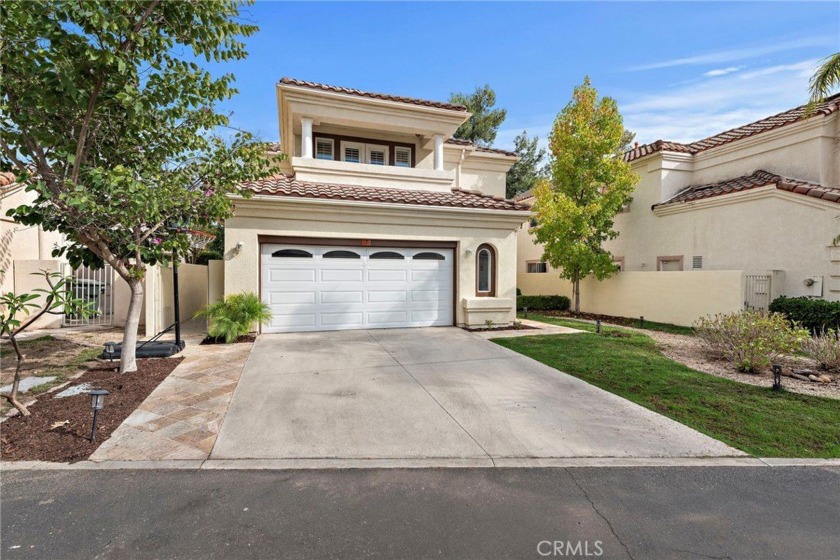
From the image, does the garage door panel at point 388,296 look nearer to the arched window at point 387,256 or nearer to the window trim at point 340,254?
the arched window at point 387,256

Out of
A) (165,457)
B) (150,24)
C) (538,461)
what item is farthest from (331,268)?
(538,461)

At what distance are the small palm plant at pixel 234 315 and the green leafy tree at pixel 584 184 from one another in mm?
10431

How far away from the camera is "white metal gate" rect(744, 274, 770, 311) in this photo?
40.4ft

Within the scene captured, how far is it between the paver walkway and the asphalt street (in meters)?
0.42

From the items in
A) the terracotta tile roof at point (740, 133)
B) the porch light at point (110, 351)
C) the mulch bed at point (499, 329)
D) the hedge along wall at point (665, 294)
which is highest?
the terracotta tile roof at point (740, 133)

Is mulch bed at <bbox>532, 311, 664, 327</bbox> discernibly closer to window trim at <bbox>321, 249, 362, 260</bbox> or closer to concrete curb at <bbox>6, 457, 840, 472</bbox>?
window trim at <bbox>321, 249, 362, 260</bbox>

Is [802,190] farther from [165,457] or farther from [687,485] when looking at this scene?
[165,457]

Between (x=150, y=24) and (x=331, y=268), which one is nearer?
(x=150, y=24)

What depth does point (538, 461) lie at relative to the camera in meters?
4.23

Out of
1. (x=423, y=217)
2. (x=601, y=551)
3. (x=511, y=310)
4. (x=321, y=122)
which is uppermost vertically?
(x=321, y=122)

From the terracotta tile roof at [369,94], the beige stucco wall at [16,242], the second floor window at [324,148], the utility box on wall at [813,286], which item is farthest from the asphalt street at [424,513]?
the second floor window at [324,148]

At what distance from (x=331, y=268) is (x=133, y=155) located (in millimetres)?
5533

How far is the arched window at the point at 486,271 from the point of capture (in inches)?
500

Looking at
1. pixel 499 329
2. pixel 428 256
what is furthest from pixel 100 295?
pixel 499 329
